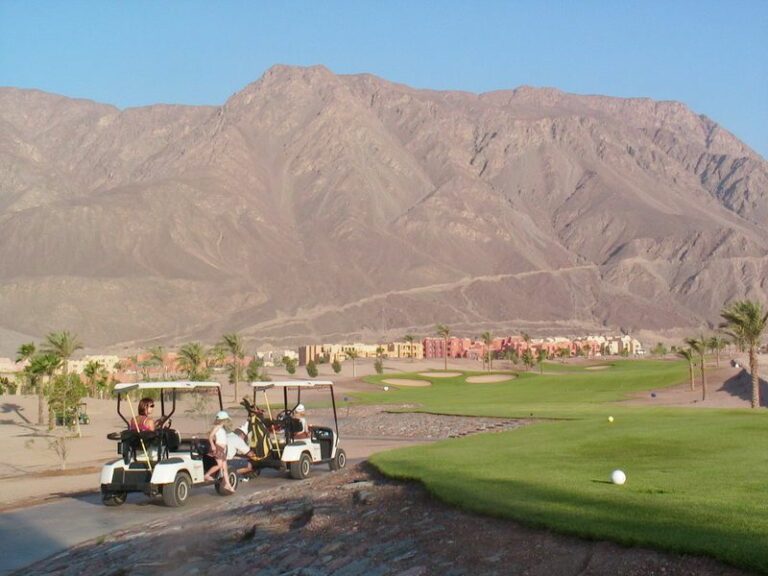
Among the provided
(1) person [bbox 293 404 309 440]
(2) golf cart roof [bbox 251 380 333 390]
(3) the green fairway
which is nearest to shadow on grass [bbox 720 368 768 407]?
(3) the green fairway

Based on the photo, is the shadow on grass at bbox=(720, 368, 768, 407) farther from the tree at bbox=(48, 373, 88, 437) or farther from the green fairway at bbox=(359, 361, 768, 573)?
the green fairway at bbox=(359, 361, 768, 573)

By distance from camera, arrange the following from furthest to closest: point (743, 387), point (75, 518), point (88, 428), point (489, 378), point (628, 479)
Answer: point (489, 378) → point (743, 387) → point (88, 428) → point (75, 518) → point (628, 479)

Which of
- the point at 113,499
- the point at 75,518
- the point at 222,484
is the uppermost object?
the point at 222,484

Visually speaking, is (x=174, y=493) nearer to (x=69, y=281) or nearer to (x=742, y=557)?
(x=742, y=557)

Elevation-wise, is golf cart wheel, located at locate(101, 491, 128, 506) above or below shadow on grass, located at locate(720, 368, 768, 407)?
above

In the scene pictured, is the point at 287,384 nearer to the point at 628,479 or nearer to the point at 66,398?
the point at 628,479

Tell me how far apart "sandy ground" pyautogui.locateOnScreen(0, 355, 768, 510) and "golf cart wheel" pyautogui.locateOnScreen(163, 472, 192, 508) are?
5653 millimetres

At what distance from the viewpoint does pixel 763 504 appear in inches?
530

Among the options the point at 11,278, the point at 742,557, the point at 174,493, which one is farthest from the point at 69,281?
the point at 742,557

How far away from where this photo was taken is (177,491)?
71.2ft

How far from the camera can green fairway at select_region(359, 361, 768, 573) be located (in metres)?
12.0

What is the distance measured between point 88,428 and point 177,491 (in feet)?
140

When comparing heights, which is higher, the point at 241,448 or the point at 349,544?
the point at 241,448

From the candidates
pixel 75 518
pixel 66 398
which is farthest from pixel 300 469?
pixel 66 398
